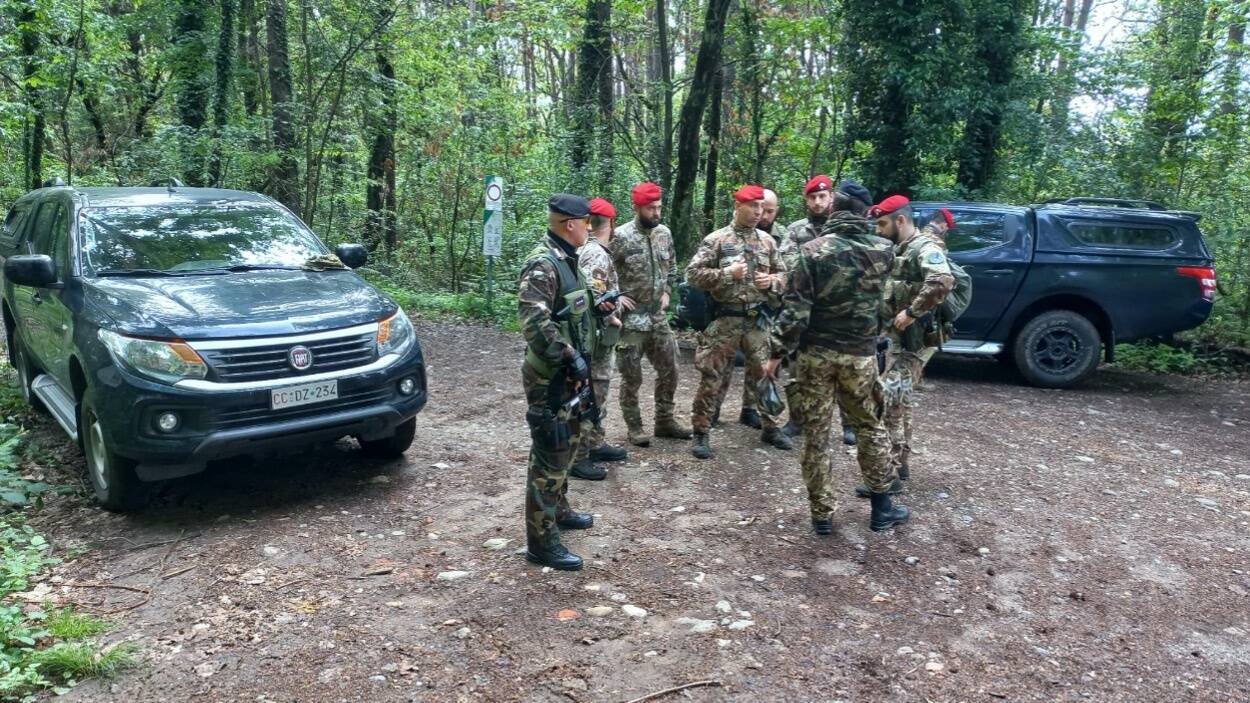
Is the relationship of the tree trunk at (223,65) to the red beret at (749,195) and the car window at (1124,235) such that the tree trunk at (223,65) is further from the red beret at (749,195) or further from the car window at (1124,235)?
the car window at (1124,235)

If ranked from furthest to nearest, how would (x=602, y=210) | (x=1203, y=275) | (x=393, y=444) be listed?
(x=1203, y=275), (x=393, y=444), (x=602, y=210)

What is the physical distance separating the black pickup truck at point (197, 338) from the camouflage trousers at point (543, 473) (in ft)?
4.35

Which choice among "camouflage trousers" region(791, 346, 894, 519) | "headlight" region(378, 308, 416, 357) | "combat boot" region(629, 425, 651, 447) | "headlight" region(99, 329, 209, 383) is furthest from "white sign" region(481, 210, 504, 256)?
"camouflage trousers" region(791, 346, 894, 519)

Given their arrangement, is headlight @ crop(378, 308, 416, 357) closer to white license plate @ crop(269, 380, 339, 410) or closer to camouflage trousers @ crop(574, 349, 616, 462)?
white license plate @ crop(269, 380, 339, 410)

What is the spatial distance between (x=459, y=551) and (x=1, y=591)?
6.81 ft

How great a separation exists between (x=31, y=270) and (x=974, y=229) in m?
8.18

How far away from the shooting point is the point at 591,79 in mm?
14234

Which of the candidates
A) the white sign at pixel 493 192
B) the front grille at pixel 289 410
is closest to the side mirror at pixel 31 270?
the front grille at pixel 289 410

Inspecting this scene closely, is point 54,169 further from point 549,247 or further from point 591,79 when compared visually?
point 549,247

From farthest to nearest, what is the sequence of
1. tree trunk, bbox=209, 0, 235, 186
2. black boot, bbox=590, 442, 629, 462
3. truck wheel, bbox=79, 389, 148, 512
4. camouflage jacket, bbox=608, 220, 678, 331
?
tree trunk, bbox=209, 0, 235, 186
camouflage jacket, bbox=608, 220, 678, 331
black boot, bbox=590, 442, 629, 462
truck wheel, bbox=79, 389, 148, 512

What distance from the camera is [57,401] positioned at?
548 cm

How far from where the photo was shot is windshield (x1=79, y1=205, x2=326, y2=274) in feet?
17.3

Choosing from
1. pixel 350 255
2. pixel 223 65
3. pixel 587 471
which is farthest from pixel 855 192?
pixel 223 65

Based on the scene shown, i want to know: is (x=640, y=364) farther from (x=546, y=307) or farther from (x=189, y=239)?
(x=189, y=239)
